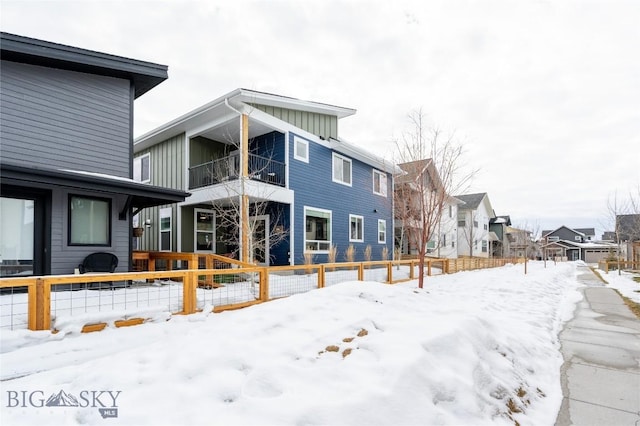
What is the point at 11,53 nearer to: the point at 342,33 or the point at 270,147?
the point at 270,147

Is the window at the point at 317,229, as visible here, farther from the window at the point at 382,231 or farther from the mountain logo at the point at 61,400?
the mountain logo at the point at 61,400

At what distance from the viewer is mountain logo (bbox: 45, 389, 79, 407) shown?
2.54 m

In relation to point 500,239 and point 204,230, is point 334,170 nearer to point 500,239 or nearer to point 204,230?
point 204,230

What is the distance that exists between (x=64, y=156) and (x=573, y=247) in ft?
226

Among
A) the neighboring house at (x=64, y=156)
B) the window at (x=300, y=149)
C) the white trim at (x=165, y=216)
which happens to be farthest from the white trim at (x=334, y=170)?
the neighboring house at (x=64, y=156)

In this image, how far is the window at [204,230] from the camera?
12.5m

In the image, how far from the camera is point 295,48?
12523 mm

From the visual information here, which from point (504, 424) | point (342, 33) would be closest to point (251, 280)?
point (504, 424)

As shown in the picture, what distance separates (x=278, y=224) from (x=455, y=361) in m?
9.63

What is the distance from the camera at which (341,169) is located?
15242 millimetres

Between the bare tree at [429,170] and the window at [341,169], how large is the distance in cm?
477

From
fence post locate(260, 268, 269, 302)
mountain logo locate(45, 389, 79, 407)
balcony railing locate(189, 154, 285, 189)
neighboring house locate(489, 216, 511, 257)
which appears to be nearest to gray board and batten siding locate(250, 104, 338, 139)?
balcony railing locate(189, 154, 285, 189)

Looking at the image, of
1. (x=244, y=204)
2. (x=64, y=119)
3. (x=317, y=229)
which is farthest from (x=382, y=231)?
(x=64, y=119)

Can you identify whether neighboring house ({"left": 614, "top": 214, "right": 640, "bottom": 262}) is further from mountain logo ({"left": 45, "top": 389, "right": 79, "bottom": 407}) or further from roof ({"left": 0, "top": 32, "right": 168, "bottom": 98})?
mountain logo ({"left": 45, "top": 389, "right": 79, "bottom": 407})
